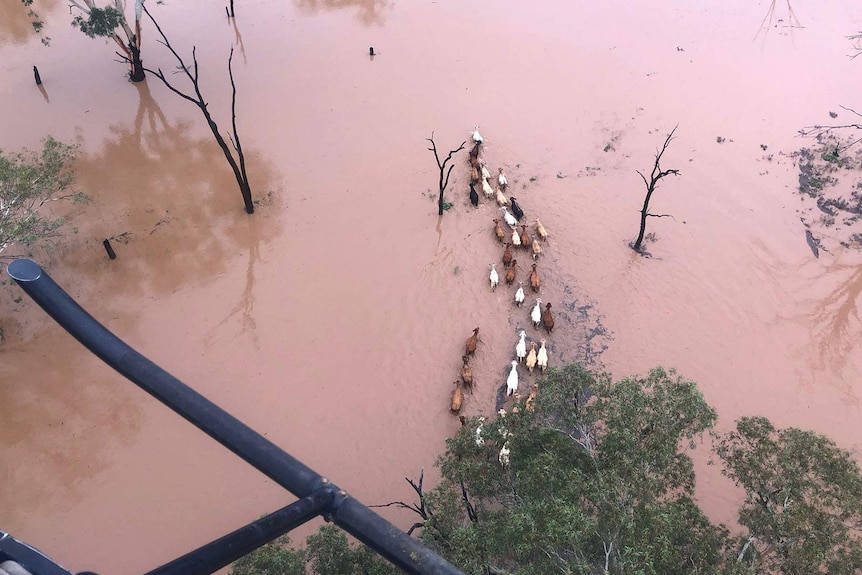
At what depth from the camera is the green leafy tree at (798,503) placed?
18.2ft

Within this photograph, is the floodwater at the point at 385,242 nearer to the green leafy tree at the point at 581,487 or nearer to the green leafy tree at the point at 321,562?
the green leafy tree at the point at 581,487

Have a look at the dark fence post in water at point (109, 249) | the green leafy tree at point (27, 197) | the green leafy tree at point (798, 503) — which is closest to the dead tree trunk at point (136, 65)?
the green leafy tree at point (27, 197)

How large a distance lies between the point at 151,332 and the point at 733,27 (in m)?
18.5

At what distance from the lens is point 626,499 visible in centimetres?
560

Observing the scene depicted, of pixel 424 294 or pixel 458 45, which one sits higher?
pixel 458 45

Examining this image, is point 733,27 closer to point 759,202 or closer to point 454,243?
point 759,202

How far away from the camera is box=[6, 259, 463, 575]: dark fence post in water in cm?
303

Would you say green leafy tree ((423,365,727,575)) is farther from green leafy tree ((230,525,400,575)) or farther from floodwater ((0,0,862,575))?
floodwater ((0,0,862,575))

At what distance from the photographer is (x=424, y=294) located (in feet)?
39.2

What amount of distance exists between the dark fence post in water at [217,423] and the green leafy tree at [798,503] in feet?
14.1

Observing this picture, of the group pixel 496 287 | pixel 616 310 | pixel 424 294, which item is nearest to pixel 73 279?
pixel 424 294

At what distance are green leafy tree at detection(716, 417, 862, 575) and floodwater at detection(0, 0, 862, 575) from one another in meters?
3.19

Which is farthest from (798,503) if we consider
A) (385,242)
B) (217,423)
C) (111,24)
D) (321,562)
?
(111,24)

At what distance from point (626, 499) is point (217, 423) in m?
4.08
